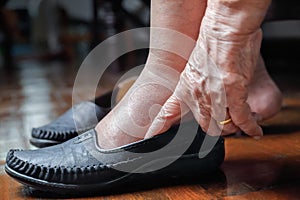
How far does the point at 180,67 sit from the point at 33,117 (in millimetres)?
621

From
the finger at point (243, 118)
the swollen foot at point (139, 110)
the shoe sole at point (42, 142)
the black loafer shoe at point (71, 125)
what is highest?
the finger at point (243, 118)

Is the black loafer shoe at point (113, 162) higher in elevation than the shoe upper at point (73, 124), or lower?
higher

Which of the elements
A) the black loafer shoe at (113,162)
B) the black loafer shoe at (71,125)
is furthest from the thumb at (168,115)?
the black loafer shoe at (71,125)

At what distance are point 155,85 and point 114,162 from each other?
12 cm

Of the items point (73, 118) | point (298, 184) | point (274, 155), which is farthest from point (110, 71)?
point (298, 184)

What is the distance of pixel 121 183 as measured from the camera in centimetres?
59

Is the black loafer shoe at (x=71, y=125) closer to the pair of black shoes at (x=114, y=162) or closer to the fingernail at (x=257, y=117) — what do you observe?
the pair of black shoes at (x=114, y=162)

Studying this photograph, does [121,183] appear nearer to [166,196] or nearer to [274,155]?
[166,196]

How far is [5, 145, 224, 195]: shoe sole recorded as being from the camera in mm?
571

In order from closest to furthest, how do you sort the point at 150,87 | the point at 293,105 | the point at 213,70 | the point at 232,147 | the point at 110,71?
the point at 213,70, the point at 150,87, the point at 232,147, the point at 293,105, the point at 110,71

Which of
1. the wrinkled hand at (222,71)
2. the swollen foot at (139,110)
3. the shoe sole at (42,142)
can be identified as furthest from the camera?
the shoe sole at (42,142)

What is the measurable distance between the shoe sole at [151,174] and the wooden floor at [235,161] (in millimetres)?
13

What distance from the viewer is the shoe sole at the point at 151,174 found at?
571mm

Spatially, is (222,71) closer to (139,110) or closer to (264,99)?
(139,110)
